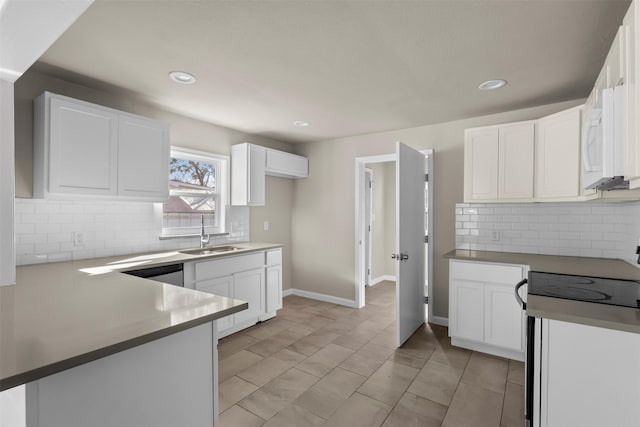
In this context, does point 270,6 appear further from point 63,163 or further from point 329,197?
point 329,197

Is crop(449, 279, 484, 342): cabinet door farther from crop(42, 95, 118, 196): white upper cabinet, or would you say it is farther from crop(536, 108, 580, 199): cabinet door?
crop(42, 95, 118, 196): white upper cabinet

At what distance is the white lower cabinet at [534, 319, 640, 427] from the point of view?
1226 millimetres

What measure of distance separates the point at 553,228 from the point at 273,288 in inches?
120

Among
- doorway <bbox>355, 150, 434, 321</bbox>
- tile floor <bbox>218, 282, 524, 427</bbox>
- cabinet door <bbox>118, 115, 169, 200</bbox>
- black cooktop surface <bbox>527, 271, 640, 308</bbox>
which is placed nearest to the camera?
black cooktop surface <bbox>527, 271, 640, 308</bbox>

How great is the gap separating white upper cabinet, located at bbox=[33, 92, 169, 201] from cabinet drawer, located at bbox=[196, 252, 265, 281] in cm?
79

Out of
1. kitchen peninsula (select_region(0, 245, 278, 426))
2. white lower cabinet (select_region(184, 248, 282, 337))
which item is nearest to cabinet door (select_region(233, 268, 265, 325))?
white lower cabinet (select_region(184, 248, 282, 337))

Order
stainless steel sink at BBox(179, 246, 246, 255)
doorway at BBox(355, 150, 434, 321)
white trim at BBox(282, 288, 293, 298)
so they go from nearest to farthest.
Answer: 1. stainless steel sink at BBox(179, 246, 246, 255)
2. doorway at BBox(355, 150, 434, 321)
3. white trim at BBox(282, 288, 293, 298)

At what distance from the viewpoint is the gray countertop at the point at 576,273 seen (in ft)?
4.23

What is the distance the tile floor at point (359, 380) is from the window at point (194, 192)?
1358mm

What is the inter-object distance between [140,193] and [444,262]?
3.30m

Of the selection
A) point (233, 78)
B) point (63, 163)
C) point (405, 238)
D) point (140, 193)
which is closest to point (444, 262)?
point (405, 238)

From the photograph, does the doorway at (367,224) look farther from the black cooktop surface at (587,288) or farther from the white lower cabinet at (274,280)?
the black cooktop surface at (587,288)

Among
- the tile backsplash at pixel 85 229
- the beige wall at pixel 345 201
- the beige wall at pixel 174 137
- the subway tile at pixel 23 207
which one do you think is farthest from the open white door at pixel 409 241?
the subway tile at pixel 23 207

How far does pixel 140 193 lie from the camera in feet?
9.19
